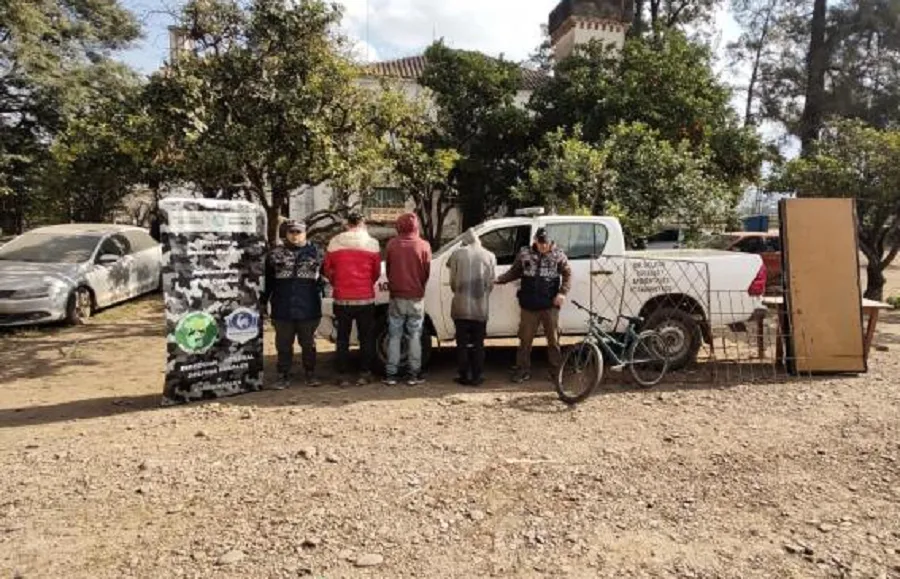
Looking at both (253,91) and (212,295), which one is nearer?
(212,295)

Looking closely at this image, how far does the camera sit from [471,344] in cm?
718

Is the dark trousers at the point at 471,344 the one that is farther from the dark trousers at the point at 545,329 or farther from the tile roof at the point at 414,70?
the tile roof at the point at 414,70

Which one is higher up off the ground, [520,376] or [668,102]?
[668,102]

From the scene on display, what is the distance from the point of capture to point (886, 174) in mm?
12008

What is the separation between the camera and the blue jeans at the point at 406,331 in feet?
22.7

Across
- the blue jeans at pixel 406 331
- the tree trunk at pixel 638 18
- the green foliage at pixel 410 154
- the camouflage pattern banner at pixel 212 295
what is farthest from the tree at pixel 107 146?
the tree trunk at pixel 638 18

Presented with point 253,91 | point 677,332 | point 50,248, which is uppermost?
point 253,91

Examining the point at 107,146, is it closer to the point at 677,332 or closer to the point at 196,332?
the point at 196,332

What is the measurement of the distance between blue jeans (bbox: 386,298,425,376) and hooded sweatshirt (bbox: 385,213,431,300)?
0.31ft

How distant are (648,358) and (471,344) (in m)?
1.88

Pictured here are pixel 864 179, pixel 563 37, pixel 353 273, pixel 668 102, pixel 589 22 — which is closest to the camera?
pixel 353 273

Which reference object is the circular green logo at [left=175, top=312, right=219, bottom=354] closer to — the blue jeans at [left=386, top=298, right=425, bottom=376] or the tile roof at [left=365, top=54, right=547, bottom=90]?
the blue jeans at [left=386, top=298, right=425, bottom=376]

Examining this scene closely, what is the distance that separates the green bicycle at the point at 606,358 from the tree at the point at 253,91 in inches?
179

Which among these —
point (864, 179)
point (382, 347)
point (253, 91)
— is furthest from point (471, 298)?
point (864, 179)
